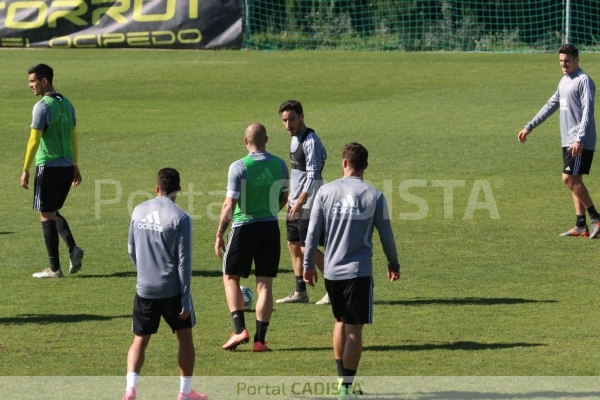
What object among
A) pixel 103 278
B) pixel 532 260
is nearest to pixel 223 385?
pixel 103 278

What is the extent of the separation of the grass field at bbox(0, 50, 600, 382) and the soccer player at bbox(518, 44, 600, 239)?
435 mm

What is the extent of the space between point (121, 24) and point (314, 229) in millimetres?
24929

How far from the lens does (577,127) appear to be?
13797mm

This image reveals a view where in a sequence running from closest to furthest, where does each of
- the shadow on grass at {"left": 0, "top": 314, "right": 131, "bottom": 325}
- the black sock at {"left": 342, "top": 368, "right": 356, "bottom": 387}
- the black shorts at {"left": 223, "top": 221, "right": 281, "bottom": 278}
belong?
1. the black sock at {"left": 342, "top": 368, "right": 356, "bottom": 387}
2. the black shorts at {"left": 223, "top": 221, "right": 281, "bottom": 278}
3. the shadow on grass at {"left": 0, "top": 314, "right": 131, "bottom": 325}

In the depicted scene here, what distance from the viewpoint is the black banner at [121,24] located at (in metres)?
31.4

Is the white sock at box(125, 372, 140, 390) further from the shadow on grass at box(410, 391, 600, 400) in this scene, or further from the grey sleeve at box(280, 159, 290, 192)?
the grey sleeve at box(280, 159, 290, 192)

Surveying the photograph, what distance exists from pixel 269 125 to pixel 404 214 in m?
7.31

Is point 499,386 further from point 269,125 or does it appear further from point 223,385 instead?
point 269,125

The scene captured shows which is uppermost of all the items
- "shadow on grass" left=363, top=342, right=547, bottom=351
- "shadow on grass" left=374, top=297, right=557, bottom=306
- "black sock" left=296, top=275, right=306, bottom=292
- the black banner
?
the black banner

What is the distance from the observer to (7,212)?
1593 centimetres

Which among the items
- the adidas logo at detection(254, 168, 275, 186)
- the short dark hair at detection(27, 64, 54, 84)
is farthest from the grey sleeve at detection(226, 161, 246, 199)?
the short dark hair at detection(27, 64, 54, 84)

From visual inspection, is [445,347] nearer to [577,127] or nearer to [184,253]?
[184,253]

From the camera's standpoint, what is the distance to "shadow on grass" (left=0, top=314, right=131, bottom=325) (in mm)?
10383

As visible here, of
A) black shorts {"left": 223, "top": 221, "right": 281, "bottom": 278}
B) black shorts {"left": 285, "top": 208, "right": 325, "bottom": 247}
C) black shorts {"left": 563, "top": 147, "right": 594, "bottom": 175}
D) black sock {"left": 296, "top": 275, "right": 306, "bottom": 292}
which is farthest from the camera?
black shorts {"left": 563, "top": 147, "right": 594, "bottom": 175}
